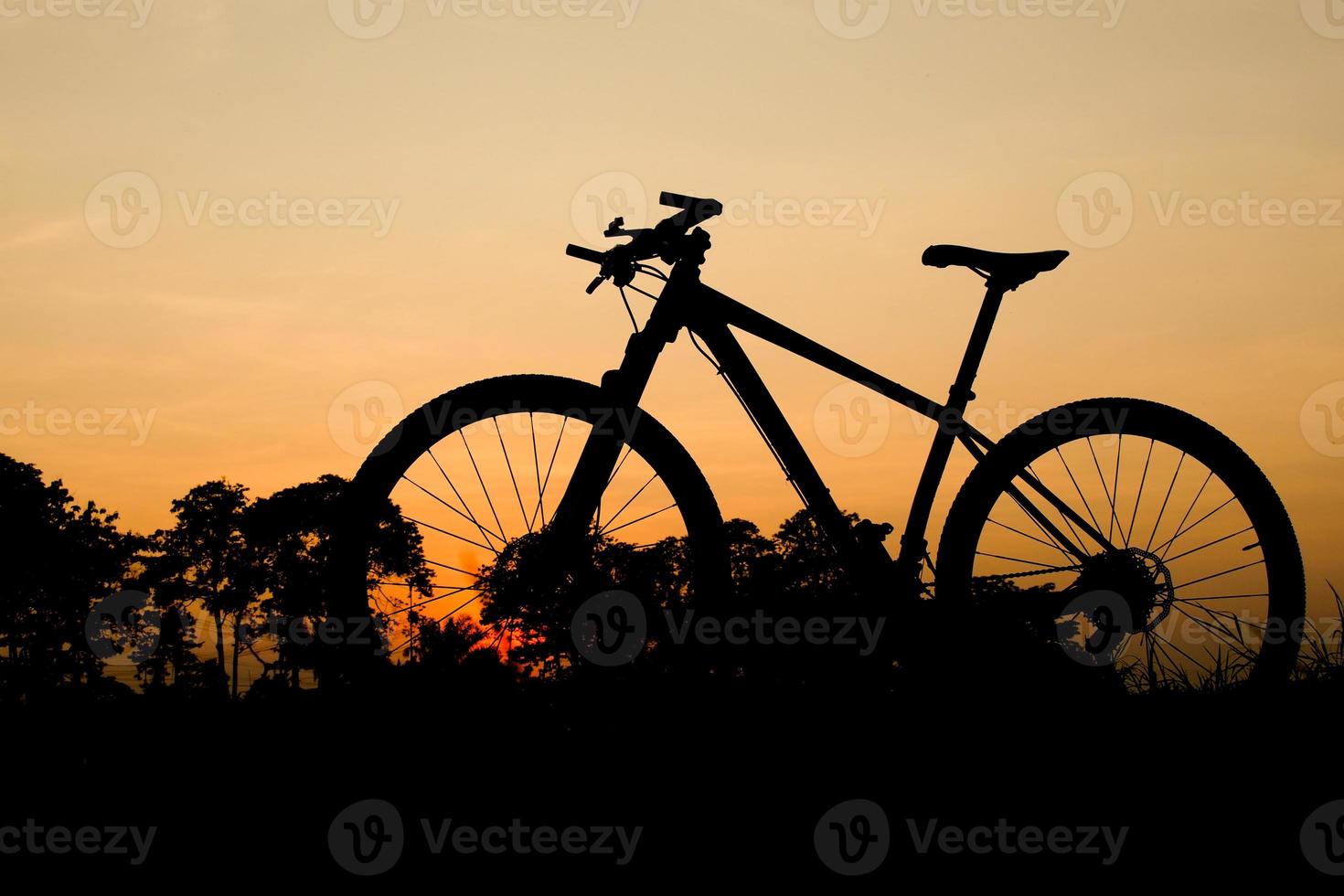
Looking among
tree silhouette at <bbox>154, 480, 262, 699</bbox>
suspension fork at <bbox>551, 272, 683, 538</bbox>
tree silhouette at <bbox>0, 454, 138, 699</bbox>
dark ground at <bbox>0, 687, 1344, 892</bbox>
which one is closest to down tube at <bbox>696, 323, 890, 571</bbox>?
suspension fork at <bbox>551, 272, 683, 538</bbox>

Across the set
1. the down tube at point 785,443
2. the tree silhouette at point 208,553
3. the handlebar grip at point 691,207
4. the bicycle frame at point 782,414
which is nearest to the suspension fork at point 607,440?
the bicycle frame at point 782,414

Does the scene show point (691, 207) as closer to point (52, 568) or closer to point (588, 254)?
point (588, 254)

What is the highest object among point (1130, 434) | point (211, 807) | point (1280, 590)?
point (1130, 434)

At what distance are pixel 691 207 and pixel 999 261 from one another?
4.96 feet

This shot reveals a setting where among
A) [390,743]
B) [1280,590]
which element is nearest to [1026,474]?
[1280,590]

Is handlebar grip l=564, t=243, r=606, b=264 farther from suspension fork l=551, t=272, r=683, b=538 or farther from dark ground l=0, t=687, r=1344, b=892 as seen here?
dark ground l=0, t=687, r=1344, b=892

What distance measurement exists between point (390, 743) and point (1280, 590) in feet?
13.3

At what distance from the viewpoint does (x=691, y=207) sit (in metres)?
4.29

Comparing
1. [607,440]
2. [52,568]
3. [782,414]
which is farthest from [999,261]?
[52,568]

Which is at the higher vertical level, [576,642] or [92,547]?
[92,547]

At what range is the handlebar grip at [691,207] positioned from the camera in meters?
4.27

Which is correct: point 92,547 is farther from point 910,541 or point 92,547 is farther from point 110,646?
point 910,541

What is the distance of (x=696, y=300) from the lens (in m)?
4.31

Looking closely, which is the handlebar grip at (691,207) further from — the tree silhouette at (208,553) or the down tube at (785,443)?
the tree silhouette at (208,553)
